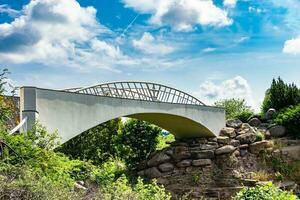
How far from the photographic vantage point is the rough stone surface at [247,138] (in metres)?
16.8

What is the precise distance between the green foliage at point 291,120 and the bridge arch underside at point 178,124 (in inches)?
106

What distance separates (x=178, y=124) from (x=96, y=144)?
3.92 metres

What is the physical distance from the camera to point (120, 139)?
60.4 feet

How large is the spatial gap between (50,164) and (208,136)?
9466mm

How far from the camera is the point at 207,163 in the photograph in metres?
16.3

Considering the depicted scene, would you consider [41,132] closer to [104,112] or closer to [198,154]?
[104,112]

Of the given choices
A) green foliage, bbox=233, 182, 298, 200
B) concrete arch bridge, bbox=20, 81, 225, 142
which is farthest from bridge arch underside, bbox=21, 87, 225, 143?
green foliage, bbox=233, 182, 298, 200

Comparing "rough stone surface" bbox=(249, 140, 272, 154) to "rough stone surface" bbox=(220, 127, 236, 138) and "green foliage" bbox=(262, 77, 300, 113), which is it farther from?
"green foliage" bbox=(262, 77, 300, 113)

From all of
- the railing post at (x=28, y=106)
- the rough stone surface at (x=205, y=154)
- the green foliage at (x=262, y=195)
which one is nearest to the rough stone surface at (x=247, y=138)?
the rough stone surface at (x=205, y=154)

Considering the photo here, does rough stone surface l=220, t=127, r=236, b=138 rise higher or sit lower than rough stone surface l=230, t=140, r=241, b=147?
higher

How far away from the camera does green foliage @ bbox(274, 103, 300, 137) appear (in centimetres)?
1702

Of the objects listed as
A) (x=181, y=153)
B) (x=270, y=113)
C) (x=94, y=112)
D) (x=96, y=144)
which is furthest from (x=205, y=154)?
(x=94, y=112)

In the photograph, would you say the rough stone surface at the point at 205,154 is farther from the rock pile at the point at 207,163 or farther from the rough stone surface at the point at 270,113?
the rough stone surface at the point at 270,113

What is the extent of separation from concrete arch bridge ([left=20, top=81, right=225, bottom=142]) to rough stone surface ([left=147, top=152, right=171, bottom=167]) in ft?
3.34
